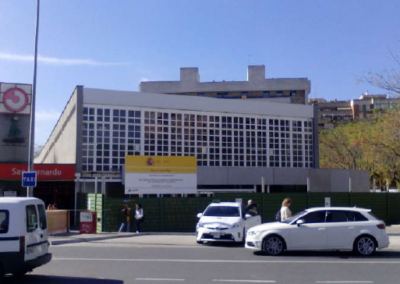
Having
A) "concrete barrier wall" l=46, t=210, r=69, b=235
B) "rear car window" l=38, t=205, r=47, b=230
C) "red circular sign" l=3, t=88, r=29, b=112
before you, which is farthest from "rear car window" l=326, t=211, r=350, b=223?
"red circular sign" l=3, t=88, r=29, b=112

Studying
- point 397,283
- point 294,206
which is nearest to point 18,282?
point 397,283

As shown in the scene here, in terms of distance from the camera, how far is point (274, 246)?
15633mm

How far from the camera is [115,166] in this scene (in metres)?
33.9

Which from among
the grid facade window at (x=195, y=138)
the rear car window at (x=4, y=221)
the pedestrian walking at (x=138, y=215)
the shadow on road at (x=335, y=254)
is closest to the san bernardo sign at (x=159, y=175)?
the pedestrian walking at (x=138, y=215)

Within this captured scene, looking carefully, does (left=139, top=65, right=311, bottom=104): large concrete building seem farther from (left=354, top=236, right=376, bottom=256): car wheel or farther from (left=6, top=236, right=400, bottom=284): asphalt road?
(left=354, top=236, right=376, bottom=256): car wheel

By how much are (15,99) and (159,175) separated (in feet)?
41.5

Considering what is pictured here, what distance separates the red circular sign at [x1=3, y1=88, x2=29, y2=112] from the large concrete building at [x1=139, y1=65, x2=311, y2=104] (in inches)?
1494

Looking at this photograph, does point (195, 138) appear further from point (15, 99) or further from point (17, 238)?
point (17, 238)

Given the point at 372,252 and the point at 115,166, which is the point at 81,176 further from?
the point at 372,252

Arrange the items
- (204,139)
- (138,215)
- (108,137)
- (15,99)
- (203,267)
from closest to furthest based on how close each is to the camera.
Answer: (203,267) < (138,215) < (108,137) < (15,99) < (204,139)

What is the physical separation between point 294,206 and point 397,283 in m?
18.1

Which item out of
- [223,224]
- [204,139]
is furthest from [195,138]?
[223,224]

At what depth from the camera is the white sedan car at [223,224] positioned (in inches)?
742

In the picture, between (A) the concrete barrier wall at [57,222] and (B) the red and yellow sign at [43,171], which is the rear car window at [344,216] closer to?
(A) the concrete barrier wall at [57,222]
